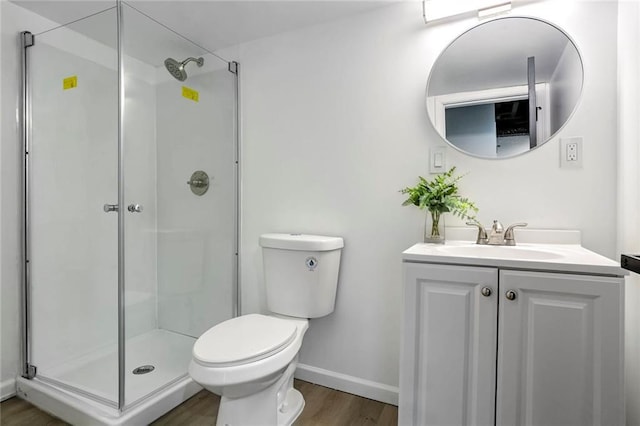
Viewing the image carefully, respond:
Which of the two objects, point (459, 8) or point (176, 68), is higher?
point (459, 8)

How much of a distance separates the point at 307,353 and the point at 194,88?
5.54ft

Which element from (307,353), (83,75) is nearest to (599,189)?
(307,353)

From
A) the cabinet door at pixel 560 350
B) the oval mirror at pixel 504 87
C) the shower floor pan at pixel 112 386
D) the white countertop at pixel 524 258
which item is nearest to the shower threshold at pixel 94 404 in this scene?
the shower floor pan at pixel 112 386

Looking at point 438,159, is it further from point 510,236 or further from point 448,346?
point 448,346

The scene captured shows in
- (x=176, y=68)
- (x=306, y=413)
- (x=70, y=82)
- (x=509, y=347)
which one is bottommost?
(x=306, y=413)

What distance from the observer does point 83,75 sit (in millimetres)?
1704

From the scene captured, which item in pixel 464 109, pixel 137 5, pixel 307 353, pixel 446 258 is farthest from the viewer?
pixel 307 353

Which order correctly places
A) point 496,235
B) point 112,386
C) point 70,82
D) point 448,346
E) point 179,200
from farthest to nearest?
point 179,200
point 70,82
point 112,386
point 496,235
point 448,346

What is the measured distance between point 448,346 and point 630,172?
3.03 ft

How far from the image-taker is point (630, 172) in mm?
1184

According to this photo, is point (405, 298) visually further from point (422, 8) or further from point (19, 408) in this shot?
point (19, 408)

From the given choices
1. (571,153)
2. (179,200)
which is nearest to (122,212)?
(179,200)

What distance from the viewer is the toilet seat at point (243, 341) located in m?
1.17

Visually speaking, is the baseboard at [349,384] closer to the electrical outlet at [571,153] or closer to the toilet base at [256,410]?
the toilet base at [256,410]
